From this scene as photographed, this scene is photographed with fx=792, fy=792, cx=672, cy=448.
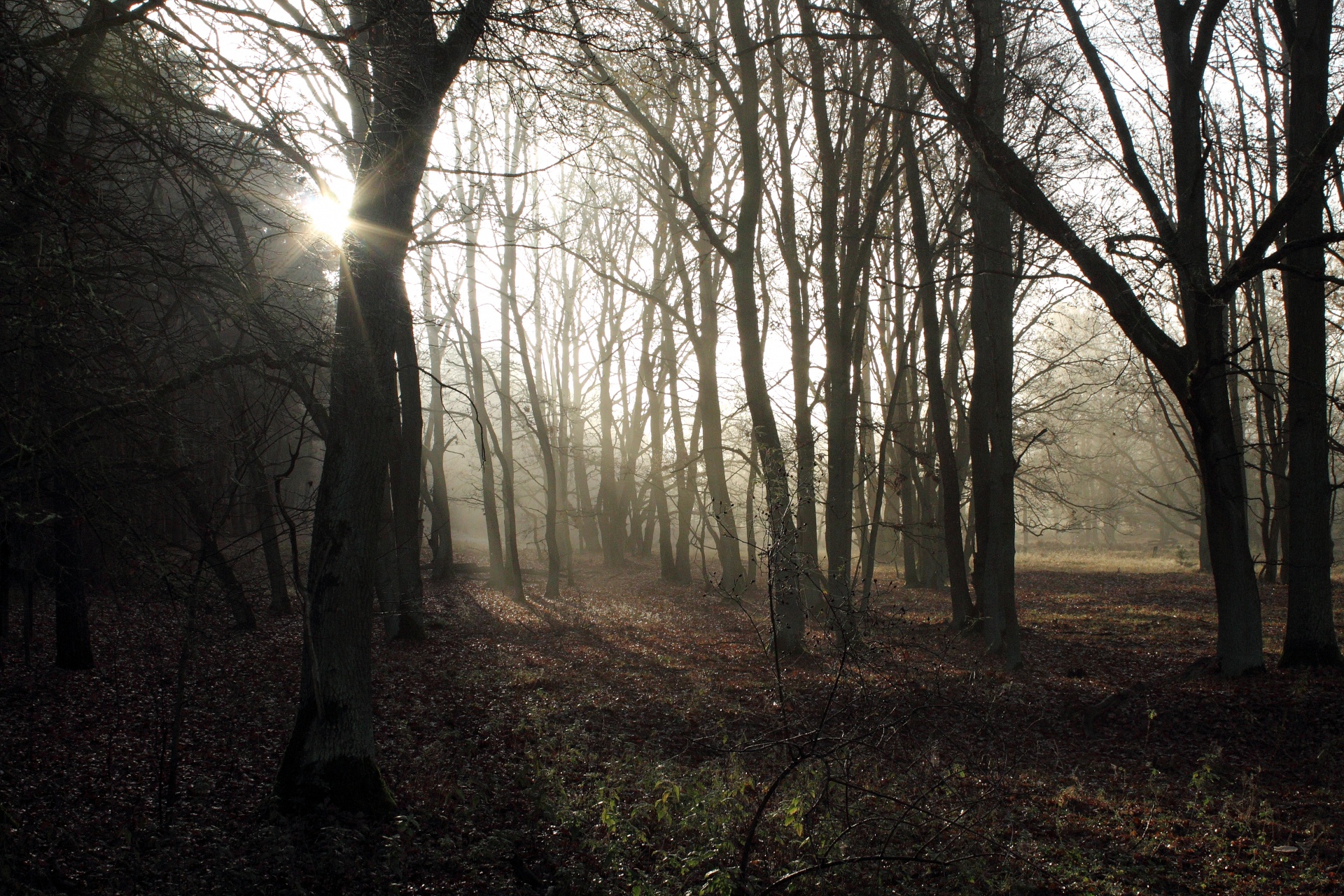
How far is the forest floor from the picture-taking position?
4492 millimetres

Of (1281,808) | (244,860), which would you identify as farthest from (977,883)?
(244,860)

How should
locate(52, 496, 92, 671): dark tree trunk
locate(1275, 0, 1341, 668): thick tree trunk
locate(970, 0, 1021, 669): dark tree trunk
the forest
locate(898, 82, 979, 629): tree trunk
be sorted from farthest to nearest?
locate(898, 82, 979, 629): tree trunk
locate(970, 0, 1021, 669): dark tree trunk
locate(1275, 0, 1341, 668): thick tree trunk
locate(52, 496, 92, 671): dark tree trunk
the forest

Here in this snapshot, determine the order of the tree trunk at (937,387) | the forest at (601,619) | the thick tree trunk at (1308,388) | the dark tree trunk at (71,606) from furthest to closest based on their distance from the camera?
the tree trunk at (937,387) < the thick tree trunk at (1308,388) < the dark tree trunk at (71,606) < the forest at (601,619)

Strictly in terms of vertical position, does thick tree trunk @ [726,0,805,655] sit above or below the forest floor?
above

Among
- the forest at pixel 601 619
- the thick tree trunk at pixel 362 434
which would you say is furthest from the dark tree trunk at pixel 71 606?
the thick tree trunk at pixel 362 434

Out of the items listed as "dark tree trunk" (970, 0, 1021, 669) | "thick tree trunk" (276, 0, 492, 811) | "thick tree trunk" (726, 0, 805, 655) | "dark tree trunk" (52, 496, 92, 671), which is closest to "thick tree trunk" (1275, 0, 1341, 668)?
"dark tree trunk" (970, 0, 1021, 669)

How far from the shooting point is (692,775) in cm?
607

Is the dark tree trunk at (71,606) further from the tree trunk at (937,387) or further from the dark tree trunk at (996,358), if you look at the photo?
the tree trunk at (937,387)

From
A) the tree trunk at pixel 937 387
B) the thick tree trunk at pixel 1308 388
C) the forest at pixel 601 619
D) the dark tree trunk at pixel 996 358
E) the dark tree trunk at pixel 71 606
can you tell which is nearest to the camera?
the forest at pixel 601 619

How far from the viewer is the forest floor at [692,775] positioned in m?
4.49

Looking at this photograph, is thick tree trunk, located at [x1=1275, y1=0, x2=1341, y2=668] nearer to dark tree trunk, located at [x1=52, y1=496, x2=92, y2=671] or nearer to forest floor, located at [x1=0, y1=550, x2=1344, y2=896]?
forest floor, located at [x1=0, y1=550, x2=1344, y2=896]

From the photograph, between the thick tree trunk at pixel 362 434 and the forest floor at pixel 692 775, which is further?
the thick tree trunk at pixel 362 434

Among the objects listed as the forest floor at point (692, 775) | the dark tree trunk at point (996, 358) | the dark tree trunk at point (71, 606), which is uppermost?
the dark tree trunk at point (996, 358)

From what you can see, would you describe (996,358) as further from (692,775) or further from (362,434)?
(362,434)
